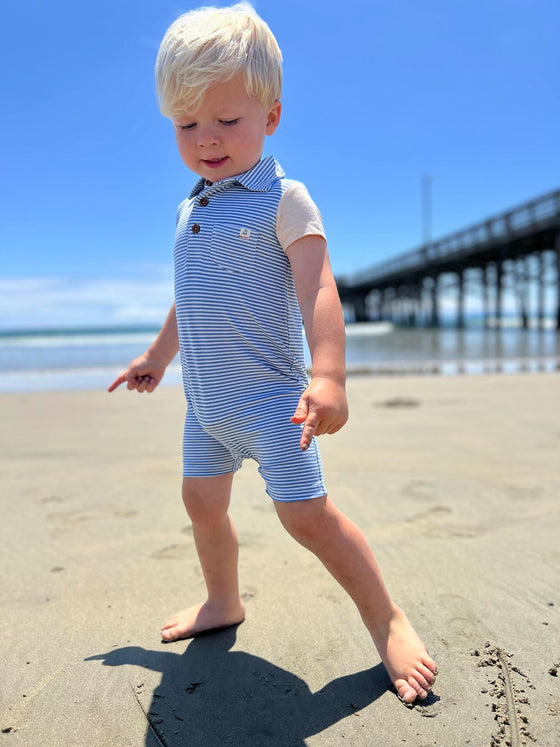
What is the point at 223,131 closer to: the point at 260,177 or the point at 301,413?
the point at 260,177

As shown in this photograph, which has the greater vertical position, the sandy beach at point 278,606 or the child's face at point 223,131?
the child's face at point 223,131

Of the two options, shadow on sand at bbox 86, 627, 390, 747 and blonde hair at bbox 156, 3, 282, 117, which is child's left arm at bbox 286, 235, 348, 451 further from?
shadow on sand at bbox 86, 627, 390, 747

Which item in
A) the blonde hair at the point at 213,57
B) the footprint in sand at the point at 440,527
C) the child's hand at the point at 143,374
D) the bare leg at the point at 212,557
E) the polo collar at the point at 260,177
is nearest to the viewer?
the blonde hair at the point at 213,57

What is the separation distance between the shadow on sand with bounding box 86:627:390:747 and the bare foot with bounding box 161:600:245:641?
0.24ft

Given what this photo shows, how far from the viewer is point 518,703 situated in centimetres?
140

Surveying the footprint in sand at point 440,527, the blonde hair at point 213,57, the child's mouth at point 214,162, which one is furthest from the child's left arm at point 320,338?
the footprint in sand at point 440,527

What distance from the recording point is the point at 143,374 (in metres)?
1.96

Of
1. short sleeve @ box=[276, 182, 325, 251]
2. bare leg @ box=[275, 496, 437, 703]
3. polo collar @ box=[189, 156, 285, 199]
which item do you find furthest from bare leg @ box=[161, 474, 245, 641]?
polo collar @ box=[189, 156, 285, 199]

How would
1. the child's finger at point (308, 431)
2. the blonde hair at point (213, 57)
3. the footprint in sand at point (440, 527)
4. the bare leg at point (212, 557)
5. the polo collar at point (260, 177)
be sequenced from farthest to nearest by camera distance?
the footprint in sand at point (440, 527), the bare leg at point (212, 557), the polo collar at point (260, 177), the blonde hair at point (213, 57), the child's finger at point (308, 431)

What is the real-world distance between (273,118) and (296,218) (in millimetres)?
372

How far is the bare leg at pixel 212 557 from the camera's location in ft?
5.57

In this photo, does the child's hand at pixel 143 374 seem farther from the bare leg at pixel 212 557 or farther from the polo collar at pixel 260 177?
the polo collar at pixel 260 177

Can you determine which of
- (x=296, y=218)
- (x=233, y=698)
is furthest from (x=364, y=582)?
(x=296, y=218)

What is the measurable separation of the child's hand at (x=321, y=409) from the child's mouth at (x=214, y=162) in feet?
2.19
